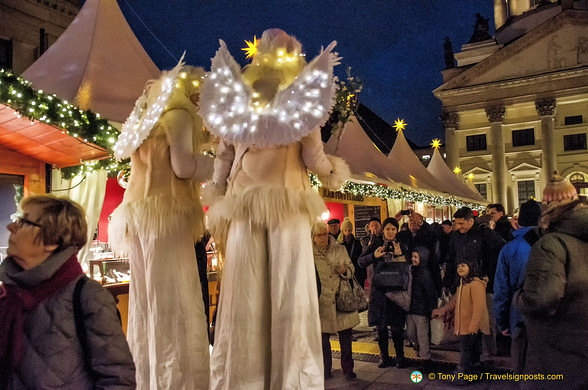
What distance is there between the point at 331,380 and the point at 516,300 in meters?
2.39

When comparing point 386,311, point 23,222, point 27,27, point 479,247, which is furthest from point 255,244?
point 27,27

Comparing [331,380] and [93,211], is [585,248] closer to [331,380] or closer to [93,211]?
[331,380]

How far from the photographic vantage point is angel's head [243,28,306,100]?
127 inches

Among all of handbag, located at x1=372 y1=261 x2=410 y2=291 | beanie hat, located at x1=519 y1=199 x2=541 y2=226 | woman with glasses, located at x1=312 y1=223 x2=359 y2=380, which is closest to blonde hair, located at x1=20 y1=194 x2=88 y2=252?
woman with glasses, located at x1=312 y1=223 x2=359 y2=380

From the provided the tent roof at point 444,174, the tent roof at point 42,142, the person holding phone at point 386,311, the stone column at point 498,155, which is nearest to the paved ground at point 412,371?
the person holding phone at point 386,311

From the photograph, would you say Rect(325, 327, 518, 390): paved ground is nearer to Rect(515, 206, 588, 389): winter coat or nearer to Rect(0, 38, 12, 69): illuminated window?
Rect(515, 206, 588, 389): winter coat

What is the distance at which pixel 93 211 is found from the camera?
23.9 ft

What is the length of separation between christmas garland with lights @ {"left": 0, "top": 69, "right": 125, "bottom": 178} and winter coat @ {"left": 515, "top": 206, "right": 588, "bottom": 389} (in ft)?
15.4

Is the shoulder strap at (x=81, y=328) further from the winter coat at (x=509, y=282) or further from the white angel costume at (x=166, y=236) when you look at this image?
the winter coat at (x=509, y=282)

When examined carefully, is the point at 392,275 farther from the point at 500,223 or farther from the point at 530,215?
the point at 500,223

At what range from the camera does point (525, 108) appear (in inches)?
1652

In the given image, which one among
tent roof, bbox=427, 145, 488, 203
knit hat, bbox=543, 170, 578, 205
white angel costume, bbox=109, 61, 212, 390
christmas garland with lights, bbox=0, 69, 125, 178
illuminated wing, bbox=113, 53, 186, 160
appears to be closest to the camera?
knit hat, bbox=543, 170, 578, 205

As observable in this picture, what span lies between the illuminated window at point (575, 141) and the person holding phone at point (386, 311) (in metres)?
41.4

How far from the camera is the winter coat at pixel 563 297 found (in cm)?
275
